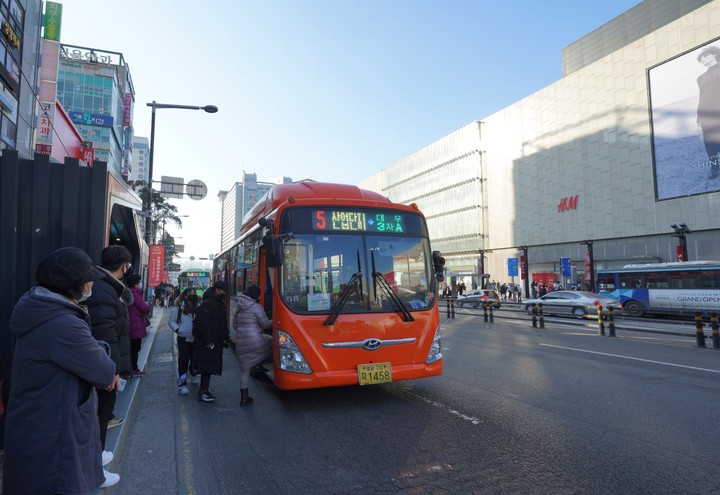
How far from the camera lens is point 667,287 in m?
22.7

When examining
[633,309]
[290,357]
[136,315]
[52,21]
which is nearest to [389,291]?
[290,357]

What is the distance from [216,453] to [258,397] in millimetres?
2289

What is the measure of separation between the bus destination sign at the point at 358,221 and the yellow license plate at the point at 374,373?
194 cm

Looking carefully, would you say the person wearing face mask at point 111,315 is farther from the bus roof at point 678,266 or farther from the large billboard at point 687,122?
the large billboard at point 687,122

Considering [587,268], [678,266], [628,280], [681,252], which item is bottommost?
[628,280]

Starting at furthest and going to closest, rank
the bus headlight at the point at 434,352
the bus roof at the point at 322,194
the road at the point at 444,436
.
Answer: the bus roof at the point at 322,194, the bus headlight at the point at 434,352, the road at the point at 444,436

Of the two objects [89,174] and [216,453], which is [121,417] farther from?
[89,174]

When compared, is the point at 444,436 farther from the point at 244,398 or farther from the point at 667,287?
the point at 667,287

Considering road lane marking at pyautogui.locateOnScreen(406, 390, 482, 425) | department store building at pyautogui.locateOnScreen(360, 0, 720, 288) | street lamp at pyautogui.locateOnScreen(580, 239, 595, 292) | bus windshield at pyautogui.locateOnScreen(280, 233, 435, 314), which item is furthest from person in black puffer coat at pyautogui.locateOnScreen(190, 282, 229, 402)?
street lamp at pyautogui.locateOnScreen(580, 239, 595, 292)

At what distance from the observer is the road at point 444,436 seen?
3.78m

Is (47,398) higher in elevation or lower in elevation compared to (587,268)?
lower

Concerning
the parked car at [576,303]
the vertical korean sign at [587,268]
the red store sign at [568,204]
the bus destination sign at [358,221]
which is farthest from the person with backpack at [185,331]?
the red store sign at [568,204]

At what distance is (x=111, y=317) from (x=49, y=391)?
1.68 metres

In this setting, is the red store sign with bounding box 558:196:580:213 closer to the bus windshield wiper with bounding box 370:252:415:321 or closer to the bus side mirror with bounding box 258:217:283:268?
the bus windshield wiper with bounding box 370:252:415:321
